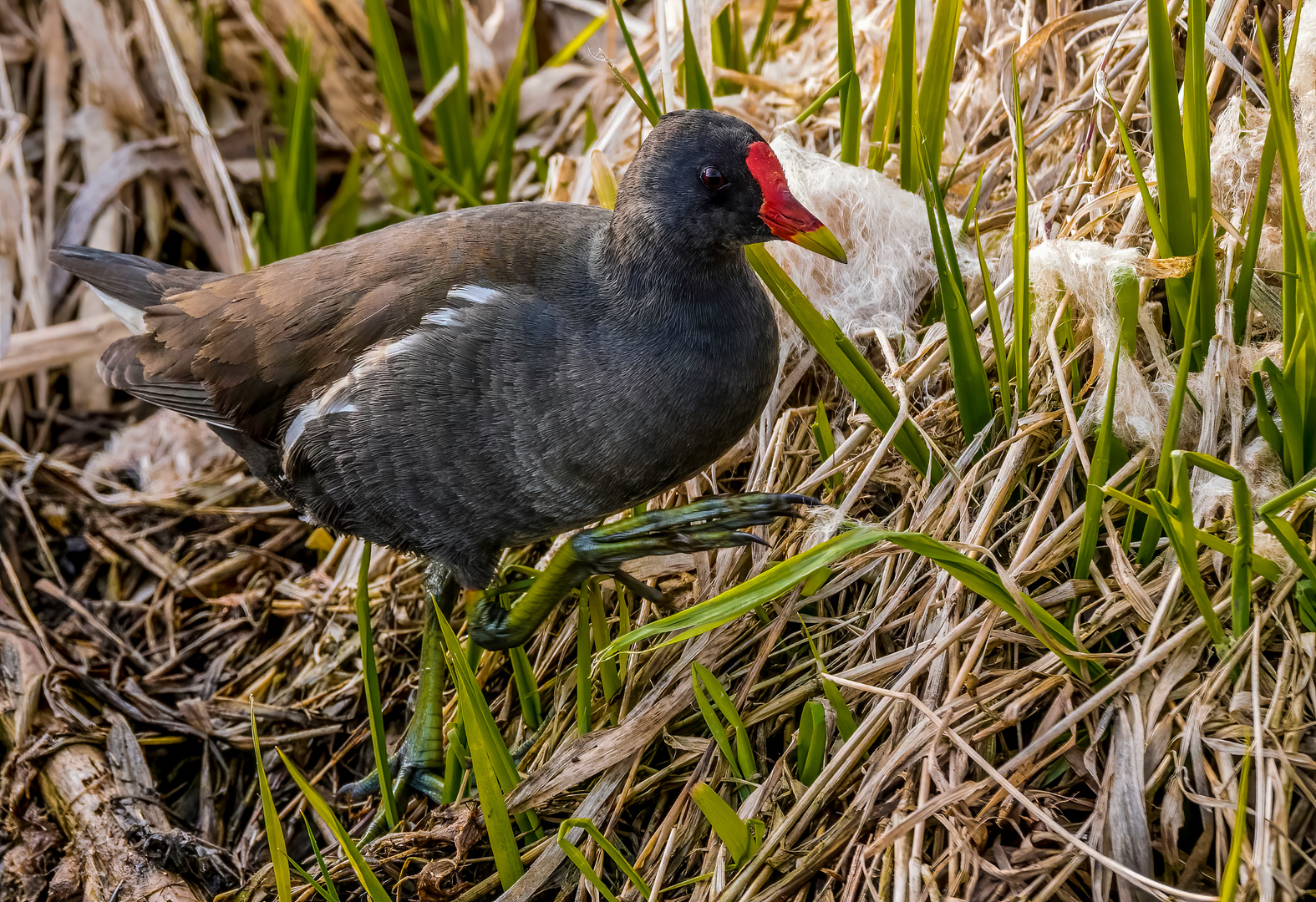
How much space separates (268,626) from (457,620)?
0.53m

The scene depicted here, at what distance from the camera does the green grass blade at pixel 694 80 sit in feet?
7.54

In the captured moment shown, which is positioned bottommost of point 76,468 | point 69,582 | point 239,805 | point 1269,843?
point 239,805

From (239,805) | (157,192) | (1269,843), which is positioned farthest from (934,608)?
(157,192)

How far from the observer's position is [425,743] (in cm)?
237

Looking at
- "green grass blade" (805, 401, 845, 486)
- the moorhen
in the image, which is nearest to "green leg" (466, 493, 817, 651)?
the moorhen

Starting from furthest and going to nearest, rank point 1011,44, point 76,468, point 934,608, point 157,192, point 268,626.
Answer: point 157,192 < point 76,468 < point 268,626 < point 1011,44 < point 934,608

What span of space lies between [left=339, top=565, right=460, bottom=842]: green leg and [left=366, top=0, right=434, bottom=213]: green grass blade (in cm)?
132

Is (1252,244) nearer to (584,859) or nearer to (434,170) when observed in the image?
(584,859)

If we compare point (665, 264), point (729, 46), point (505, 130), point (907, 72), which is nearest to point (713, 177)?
point (665, 264)

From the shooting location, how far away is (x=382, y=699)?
2613mm

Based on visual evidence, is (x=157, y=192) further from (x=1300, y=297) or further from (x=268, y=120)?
(x=1300, y=297)

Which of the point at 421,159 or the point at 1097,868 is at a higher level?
the point at 421,159

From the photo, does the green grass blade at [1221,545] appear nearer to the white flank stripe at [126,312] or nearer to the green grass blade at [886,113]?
the green grass blade at [886,113]

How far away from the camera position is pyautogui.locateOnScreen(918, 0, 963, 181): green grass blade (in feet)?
6.77
